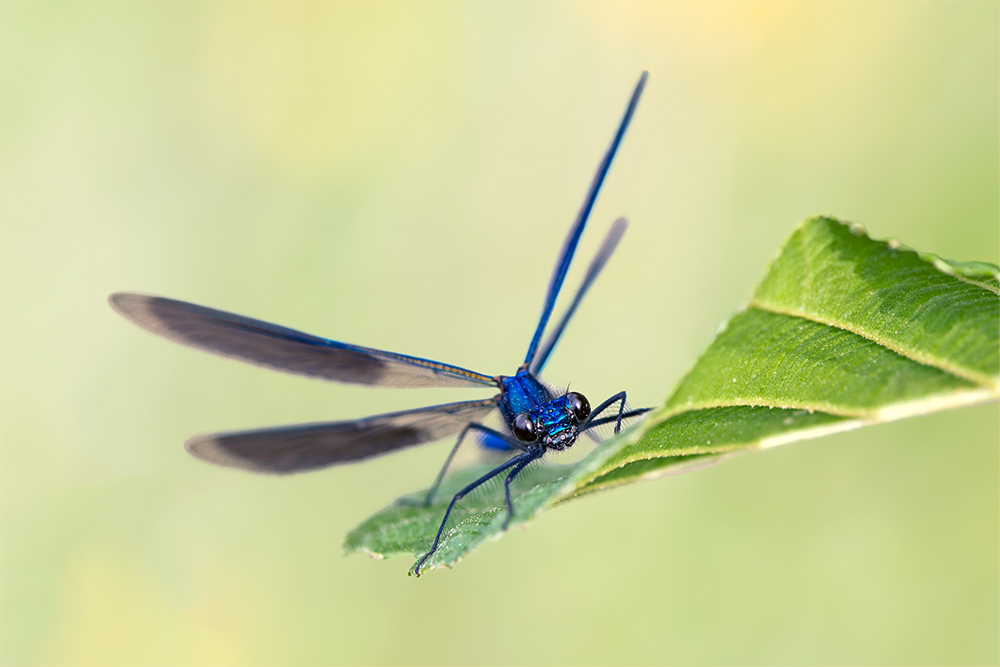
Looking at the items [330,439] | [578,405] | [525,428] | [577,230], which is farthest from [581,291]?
[330,439]

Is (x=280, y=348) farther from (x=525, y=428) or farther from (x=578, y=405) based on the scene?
(x=578, y=405)

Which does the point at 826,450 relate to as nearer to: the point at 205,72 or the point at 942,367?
the point at 942,367

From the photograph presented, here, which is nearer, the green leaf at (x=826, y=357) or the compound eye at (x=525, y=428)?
the green leaf at (x=826, y=357)

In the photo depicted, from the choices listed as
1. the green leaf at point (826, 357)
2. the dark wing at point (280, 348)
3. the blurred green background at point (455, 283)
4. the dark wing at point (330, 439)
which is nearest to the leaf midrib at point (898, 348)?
the green leaf at point (826, 357)

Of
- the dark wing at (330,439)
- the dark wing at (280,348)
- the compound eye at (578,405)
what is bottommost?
the compound eye at (578,405)

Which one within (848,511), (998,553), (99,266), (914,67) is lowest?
(998,553)

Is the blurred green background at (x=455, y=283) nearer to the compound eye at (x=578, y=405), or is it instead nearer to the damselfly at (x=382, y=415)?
the damselfly at (x=382, y=415)

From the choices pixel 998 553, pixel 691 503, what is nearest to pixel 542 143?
pixel 691 503
